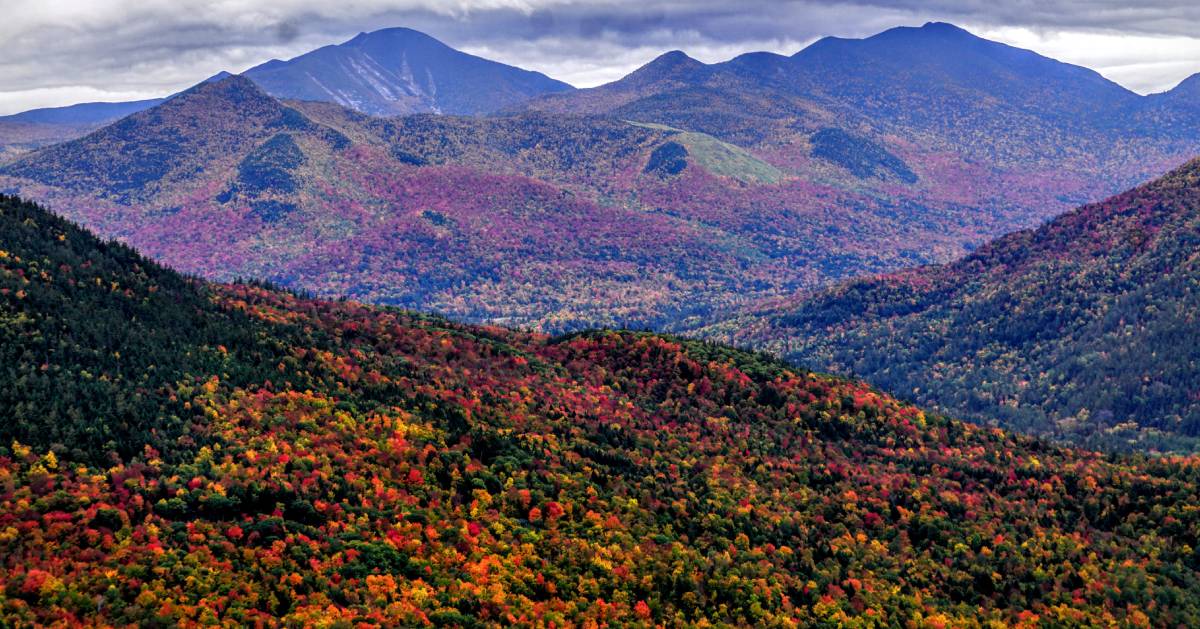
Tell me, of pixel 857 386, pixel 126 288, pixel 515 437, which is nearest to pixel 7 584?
pixel 515 437

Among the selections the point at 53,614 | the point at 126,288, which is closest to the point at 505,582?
the point at 53,614

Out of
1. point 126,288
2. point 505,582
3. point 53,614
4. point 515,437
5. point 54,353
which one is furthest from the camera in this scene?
point 126,288

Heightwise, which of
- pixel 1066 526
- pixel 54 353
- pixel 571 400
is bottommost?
pixel 1066 526

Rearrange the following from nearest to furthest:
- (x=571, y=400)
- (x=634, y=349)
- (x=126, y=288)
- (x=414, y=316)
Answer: (x=126, y=288), (x=571, y=400), (x=634, y=349), (x=414, y=316)

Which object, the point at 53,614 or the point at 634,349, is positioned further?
the point at 634,349

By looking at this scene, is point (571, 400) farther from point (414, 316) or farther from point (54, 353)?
point (54, 353)

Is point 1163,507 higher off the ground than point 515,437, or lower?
lower

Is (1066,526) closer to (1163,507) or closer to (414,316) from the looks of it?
(1163,507)
